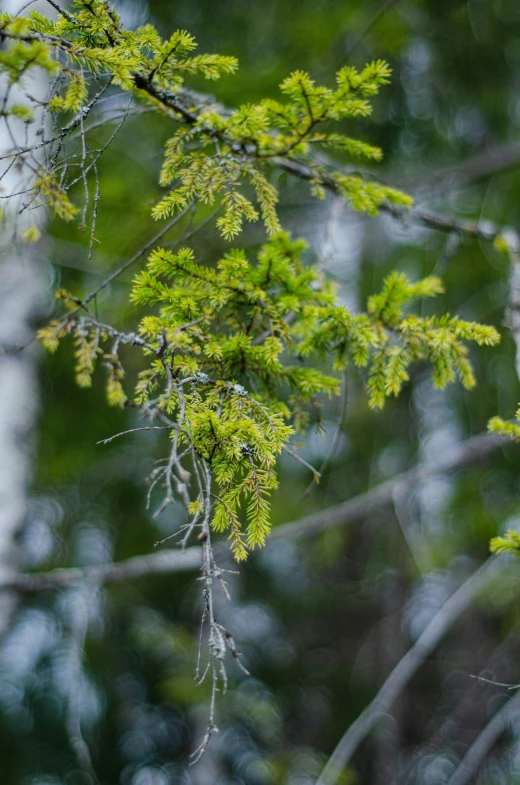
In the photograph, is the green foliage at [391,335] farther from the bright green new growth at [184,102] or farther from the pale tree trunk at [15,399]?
the pale tree trunk at [15,399]

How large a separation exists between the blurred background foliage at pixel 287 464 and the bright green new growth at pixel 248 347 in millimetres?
1743

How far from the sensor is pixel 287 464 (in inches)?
208

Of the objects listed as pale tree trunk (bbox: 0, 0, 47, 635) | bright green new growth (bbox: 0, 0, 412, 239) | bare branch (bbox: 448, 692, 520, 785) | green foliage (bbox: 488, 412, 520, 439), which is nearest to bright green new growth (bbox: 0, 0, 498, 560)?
bright green new growth (bbox: 0, 0, 412, 239)

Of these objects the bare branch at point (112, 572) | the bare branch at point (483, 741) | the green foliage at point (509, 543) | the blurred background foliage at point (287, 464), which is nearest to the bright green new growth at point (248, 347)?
the green foliage at point (509, 543)

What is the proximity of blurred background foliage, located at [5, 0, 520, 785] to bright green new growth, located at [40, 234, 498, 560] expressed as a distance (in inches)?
68.6

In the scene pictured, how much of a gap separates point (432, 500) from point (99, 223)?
3.85 metres

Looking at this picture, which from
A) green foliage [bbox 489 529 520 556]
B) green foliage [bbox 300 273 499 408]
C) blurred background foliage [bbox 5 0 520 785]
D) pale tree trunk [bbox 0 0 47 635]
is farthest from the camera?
pale tree trunk [bbox 0 0 47 635]

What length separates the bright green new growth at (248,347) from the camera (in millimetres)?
1300

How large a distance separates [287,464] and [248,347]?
3.81m

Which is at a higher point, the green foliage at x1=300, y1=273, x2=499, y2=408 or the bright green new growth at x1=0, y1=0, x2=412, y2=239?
the bright green new growth at x1=0, y1=0, x2=412, y2=239

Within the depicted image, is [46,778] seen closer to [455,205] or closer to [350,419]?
[350,419]

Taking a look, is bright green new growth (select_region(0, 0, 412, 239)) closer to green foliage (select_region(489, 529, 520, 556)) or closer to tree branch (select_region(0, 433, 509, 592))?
green foliage (select_region(489, 529, 520, 556))

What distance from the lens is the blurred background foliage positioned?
400 cm

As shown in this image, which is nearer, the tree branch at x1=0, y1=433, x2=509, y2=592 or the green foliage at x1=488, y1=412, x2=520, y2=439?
the green foliage at x1=488, y1=412, x2=520, y2=439
